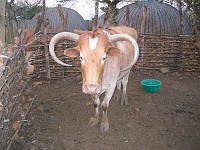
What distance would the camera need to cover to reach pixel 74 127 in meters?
4.63

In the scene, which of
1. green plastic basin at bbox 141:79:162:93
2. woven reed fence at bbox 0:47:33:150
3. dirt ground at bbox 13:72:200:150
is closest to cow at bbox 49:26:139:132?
dirt ground at bbox 13:72:200:150

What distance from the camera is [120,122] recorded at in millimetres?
4809

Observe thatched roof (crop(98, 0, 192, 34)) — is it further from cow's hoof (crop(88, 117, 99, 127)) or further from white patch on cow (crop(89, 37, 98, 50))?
white patch on cow (crop(89, 37, 98, 50))

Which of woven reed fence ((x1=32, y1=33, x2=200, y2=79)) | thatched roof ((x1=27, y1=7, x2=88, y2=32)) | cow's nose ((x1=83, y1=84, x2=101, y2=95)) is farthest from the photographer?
thatched roof ((x1=27, y1=7, x2=88, y2=32))

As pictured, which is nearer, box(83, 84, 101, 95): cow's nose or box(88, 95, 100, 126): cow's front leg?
box(83, 84, 101, 95): cow's nose

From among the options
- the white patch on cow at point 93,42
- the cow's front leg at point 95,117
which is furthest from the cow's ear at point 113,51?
the cow's front leg at point 95,117

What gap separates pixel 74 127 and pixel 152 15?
8468mm

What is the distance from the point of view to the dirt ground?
4125 millimetres

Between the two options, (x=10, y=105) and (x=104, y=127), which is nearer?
(x=10, y=105)

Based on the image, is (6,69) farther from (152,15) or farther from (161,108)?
(152,15)

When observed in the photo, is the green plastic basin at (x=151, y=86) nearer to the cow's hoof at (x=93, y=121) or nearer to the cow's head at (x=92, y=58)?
the cow's hoof at (x=93, y=121)

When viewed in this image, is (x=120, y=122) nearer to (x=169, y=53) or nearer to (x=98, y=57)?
Answer: (x=98, y=57)

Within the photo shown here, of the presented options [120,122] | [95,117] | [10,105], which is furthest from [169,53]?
[10,105]

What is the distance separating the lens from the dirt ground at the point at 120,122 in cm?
412
